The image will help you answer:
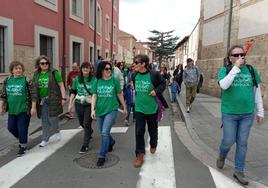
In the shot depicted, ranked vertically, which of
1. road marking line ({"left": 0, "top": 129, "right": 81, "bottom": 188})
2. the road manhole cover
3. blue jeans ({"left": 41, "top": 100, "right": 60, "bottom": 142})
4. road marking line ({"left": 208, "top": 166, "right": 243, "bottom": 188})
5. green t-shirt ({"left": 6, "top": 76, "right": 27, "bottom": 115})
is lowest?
road marking line ({"left": 0, "top": 129, "right": 81, "bottom": 188})

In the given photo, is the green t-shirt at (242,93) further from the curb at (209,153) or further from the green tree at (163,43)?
the green tree at (163,43)

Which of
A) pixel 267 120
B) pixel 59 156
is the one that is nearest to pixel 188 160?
pixel 59 156

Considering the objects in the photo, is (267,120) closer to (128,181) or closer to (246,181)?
(246,181)

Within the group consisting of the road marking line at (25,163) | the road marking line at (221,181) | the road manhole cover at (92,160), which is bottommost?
the road marking line at (25,163)

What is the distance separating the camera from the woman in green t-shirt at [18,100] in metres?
5.00

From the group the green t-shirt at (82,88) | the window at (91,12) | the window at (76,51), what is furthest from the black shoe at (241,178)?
the window at (91,12)

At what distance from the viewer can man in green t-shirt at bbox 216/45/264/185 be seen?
12.4ft

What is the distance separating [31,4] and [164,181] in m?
9.30

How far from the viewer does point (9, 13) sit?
9320mm

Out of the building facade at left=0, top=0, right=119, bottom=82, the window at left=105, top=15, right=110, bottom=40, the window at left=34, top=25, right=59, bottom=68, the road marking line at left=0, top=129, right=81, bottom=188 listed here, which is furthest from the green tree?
the road marking line at left=0, top=129, right=81, bottom=188

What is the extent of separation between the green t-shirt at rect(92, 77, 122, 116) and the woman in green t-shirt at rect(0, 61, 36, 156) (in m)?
1.23

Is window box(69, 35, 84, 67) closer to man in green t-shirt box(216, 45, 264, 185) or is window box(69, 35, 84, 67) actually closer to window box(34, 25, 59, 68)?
window box(34, 25, 59, 68)

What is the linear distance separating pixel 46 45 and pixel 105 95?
362 inches

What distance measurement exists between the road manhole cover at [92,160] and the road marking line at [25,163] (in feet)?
2.12
